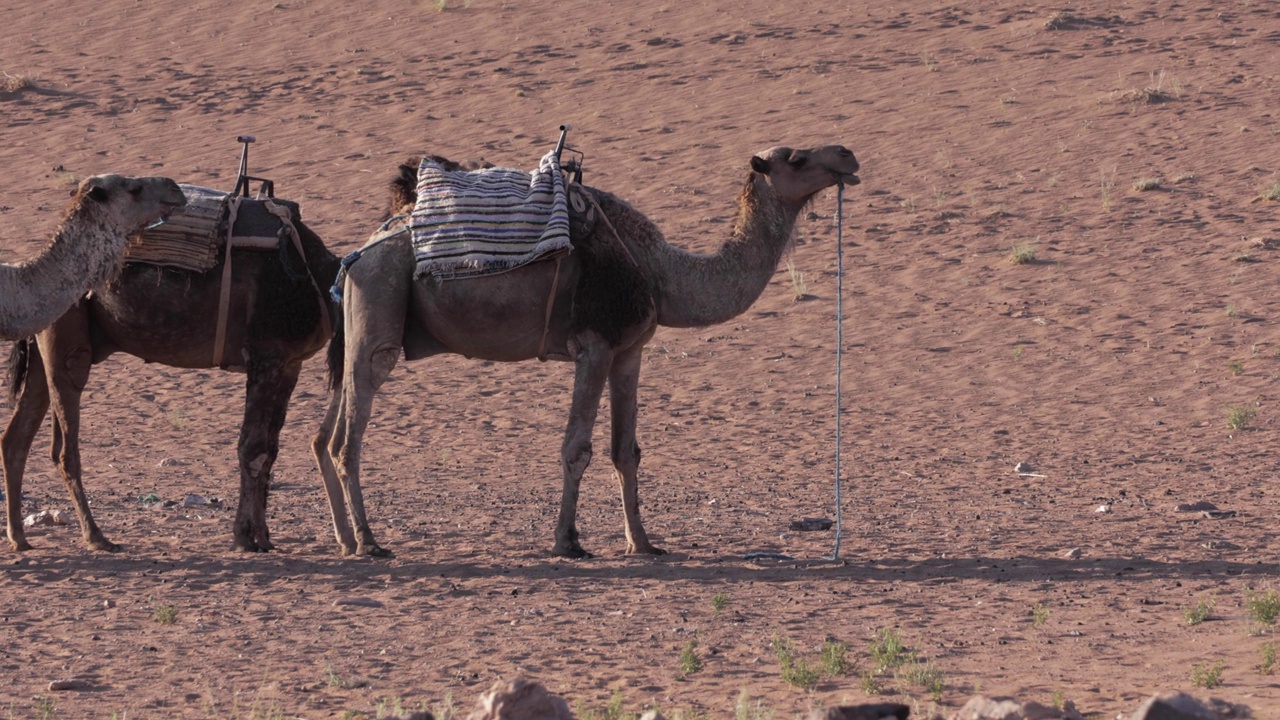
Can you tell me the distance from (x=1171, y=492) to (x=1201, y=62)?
15.0 meters

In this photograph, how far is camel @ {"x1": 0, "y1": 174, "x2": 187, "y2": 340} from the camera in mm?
9141

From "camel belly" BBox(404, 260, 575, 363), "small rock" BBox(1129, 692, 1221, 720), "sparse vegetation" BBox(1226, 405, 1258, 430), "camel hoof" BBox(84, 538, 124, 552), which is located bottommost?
"camel hoof" BBox(84, 538, 124, 552)

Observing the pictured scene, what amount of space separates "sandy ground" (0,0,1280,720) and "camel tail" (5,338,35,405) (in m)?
0.95

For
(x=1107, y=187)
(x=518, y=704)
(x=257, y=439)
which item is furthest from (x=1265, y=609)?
(x=1107, y=187)

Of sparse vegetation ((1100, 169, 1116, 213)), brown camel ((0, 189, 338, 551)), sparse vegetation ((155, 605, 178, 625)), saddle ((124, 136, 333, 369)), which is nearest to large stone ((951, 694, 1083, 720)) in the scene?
sparse vegetation ((155, 605, 178, 625))

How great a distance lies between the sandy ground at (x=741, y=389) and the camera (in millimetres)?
8047

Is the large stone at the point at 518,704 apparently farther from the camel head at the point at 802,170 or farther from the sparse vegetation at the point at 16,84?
the sparse vegetation at the point at 16,84

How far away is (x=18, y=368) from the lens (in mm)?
10414

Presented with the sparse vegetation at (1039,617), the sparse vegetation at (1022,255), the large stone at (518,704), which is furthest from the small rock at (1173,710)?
the sparse vegetation at (1022,255)

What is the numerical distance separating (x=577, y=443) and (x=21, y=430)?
3.40 metres

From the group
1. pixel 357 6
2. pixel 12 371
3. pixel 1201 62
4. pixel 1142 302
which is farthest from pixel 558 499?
pixel 357 6

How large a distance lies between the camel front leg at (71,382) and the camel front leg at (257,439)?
2.58 ft

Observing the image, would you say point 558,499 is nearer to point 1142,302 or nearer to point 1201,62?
point 1142,302

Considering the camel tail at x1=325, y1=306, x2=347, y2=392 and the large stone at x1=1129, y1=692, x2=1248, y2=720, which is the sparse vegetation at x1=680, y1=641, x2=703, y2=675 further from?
the camel tail at x1=325, y1=306, x2=347, y2=392
